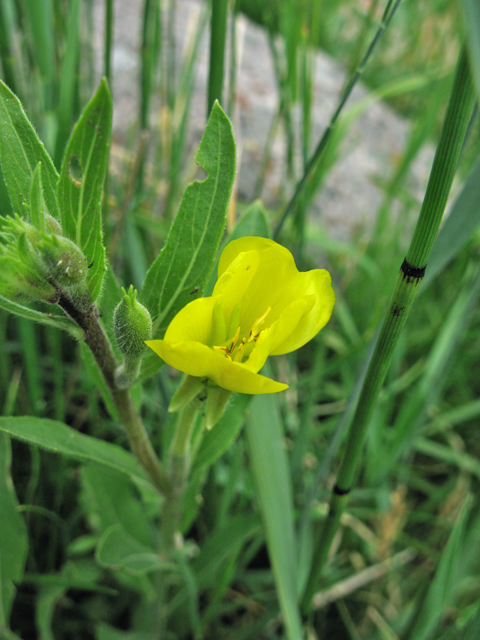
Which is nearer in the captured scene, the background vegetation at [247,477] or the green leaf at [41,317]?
the green leaf at [41,317]

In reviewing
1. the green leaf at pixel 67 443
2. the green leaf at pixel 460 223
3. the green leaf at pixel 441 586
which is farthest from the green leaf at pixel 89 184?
the green leaf at pixel 441 586

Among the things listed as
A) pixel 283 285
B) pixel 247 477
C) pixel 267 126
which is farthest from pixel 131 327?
pixel 267 126

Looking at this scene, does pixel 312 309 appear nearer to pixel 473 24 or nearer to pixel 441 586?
pixel 473 24

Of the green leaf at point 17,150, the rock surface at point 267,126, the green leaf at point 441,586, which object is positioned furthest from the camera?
the rock surface at point 267,126

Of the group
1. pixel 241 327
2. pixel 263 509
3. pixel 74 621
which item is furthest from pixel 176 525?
pixel 74 621

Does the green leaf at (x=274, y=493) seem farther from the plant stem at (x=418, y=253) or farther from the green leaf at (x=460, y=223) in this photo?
the green leaf at (x=460, y=223)

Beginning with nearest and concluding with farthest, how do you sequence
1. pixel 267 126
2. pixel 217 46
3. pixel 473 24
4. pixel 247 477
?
pixel 473 24
pixel 217 46
pixel 247 477
pixel 267 126

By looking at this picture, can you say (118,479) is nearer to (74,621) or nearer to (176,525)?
(176,525)
